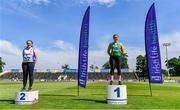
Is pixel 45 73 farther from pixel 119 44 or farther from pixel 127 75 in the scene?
pixel 119 44

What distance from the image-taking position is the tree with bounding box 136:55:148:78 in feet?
383

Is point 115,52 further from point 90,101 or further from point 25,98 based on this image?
point 25,98

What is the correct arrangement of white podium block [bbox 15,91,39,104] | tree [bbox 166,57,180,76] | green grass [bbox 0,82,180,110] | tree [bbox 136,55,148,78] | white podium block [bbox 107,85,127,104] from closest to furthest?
green grass [bbox 0,82,180,110], white podium block [bbox 15,91,39,104], white podium block [bbox 107,85,127,104], tree [bbox 136,55,148,78], tree [bbox 166,57,180,76]

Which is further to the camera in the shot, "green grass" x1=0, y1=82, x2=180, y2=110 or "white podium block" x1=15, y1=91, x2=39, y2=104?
"white podium block" x1=15, y1=91, x2=39, y2=104

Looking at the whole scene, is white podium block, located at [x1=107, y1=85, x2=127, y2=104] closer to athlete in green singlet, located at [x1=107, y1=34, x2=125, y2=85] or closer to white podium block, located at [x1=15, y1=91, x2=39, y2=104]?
athlete in green singlet, located at [x1=107, y1=34, x2=125, y2=85]

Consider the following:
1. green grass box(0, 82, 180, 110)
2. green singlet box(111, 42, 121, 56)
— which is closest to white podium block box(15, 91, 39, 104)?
green grass box(0, 82, 180, 110)

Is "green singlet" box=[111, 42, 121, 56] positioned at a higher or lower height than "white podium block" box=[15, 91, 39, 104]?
higher

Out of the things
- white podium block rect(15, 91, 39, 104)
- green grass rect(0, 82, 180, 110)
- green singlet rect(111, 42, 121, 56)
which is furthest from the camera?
green singlet rect(111, 42, 121, 56)

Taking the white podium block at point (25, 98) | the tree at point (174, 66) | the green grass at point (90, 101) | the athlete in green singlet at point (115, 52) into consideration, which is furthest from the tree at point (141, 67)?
the white podium block at point (25, 98)

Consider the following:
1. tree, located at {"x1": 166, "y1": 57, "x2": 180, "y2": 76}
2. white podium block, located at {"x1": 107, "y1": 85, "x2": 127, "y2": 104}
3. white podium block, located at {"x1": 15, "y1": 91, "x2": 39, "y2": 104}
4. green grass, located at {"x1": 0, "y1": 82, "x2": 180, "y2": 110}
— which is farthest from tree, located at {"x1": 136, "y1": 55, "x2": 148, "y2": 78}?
white podium block, located at {"x1": 15, "y1": 91, "x2": 39, "y2": 104}

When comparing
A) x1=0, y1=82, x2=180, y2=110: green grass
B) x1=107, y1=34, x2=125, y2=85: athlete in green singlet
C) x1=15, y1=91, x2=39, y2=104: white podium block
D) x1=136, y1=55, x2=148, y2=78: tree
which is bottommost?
x1=0, y1=82, x2=180, y2=110: green grass

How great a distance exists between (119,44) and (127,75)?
9442 cm

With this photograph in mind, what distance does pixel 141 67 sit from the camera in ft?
387

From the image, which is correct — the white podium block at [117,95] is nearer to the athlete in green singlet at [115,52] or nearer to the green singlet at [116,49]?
the athlete in green singlet at [115,52]
